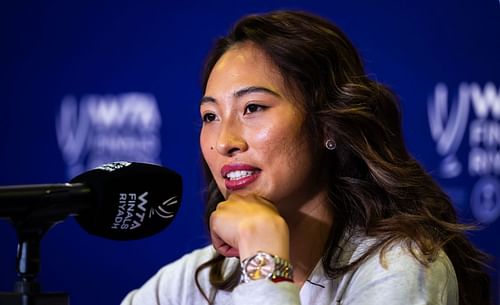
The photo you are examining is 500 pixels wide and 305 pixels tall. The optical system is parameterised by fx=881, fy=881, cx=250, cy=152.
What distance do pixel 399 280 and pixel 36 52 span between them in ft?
5.91

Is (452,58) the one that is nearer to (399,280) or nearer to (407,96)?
(407,96)

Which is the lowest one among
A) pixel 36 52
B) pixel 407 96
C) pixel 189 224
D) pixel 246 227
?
pixel 189 224

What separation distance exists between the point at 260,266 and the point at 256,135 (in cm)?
27

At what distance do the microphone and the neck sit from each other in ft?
1.48

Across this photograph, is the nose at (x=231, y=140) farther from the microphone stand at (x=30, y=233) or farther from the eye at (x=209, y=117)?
the microphone stand at (x=30, y=233)

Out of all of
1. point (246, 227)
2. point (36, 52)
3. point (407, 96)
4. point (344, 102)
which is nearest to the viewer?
point (246, 227)

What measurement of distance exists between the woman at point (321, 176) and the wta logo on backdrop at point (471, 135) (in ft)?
3.27

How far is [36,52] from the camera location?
2867mm

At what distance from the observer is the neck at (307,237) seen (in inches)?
64.8

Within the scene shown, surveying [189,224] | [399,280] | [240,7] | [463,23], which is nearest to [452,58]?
[463,23]

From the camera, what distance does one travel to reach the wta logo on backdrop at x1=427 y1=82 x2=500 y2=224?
268 cm

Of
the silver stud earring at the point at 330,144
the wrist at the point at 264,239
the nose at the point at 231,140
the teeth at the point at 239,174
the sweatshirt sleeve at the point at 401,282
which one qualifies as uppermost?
the nose at the point at 231,140

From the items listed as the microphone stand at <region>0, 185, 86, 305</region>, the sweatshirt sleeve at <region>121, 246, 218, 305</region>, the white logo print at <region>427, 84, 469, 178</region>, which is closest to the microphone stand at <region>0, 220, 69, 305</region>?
the microphone stand at <region>0, 185, 86, 305</region>

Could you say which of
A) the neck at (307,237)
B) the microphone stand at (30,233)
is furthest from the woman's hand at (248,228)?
the microphone stand at (30,233)
